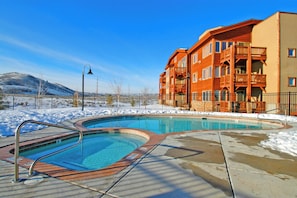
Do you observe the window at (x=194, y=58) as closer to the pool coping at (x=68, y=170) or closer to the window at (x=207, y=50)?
the window at (x=207, y=50)

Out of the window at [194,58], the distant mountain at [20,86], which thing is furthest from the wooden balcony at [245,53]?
the distant mountain at [20,86]

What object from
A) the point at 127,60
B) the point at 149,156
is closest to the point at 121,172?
the point at 149,156

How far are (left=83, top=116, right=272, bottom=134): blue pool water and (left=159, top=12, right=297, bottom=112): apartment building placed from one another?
187 inches

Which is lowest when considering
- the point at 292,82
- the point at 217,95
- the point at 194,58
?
the point at 217,95

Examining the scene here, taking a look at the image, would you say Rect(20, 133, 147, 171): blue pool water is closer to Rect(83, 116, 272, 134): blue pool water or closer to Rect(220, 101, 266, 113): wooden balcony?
Rect(83, 116, 272, 134): blue pool water

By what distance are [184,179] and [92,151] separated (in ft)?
12.2

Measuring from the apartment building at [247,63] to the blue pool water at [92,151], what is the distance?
1215 cm

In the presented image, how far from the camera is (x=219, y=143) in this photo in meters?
5.13

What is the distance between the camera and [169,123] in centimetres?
1156

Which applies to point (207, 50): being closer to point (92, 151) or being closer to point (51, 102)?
point (92, 151)

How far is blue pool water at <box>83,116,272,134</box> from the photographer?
10.2 metres

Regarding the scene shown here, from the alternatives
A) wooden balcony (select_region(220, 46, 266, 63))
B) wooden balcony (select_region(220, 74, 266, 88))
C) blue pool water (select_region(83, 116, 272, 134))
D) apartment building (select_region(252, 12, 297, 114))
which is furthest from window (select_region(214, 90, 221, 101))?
blue pool water (select_region(83, 116, 272, 134))

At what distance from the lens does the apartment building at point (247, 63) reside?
46.3ft

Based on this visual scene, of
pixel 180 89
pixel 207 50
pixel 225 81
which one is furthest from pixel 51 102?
pixel 225 81
